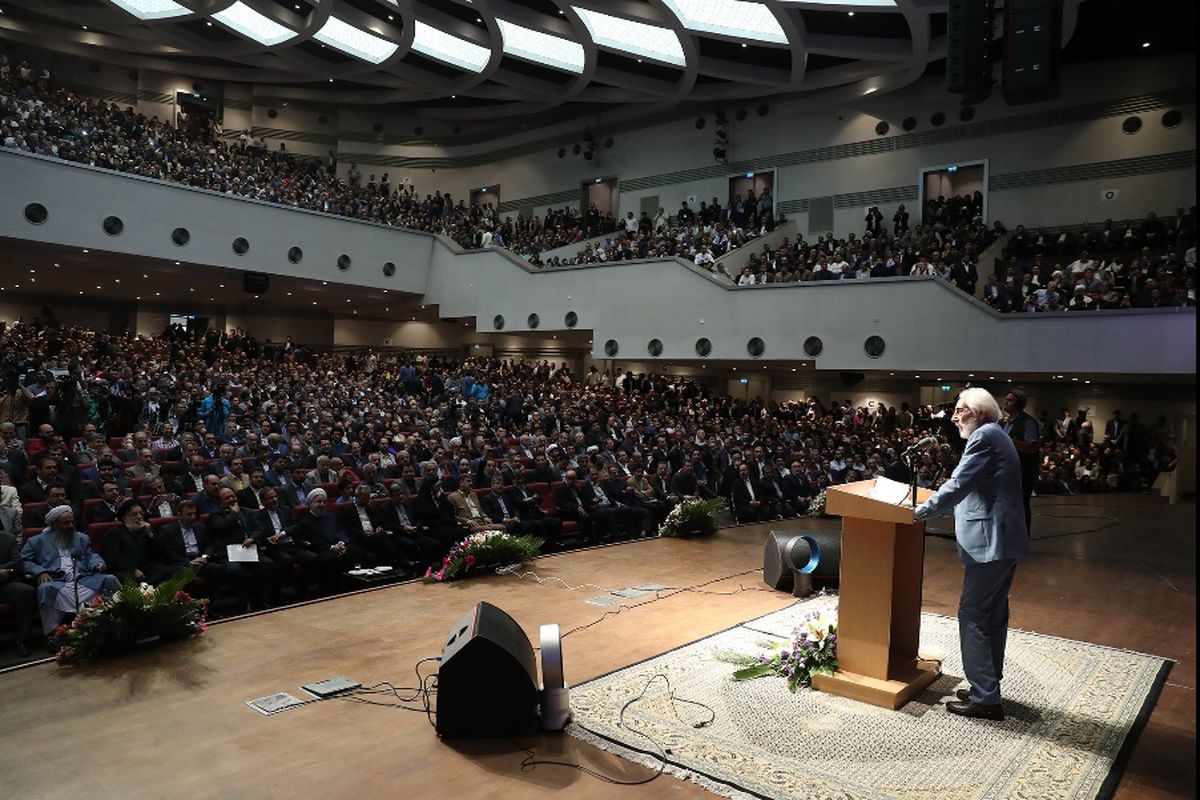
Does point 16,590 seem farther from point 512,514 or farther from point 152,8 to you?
point 152,8

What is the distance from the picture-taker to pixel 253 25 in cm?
2305

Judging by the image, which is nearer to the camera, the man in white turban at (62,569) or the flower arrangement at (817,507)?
the man in white turban at (62,569)

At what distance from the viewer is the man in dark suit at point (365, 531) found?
7594 mm

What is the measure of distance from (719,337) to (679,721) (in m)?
15.5

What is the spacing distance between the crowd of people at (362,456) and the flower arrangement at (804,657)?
4107mm

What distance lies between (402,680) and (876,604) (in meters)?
2.68

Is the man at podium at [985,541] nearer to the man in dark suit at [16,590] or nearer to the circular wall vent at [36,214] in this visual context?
the man in dark suit at [16,590]

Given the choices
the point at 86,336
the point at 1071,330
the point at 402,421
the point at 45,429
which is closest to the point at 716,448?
the point at 402,421

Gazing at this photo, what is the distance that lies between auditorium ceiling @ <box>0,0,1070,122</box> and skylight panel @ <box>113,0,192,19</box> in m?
0.05

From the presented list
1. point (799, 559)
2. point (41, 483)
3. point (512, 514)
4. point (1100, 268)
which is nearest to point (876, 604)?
point (799, 559)

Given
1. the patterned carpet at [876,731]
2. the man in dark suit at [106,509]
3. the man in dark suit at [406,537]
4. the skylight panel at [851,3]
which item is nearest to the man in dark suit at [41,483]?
the man in dark suit at [106,509]

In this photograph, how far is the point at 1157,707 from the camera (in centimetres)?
431

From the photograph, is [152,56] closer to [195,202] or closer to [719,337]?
[195,202]

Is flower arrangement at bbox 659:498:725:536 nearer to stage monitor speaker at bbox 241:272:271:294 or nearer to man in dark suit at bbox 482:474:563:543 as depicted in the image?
man in dark suit at bbox 482:474:563:543
